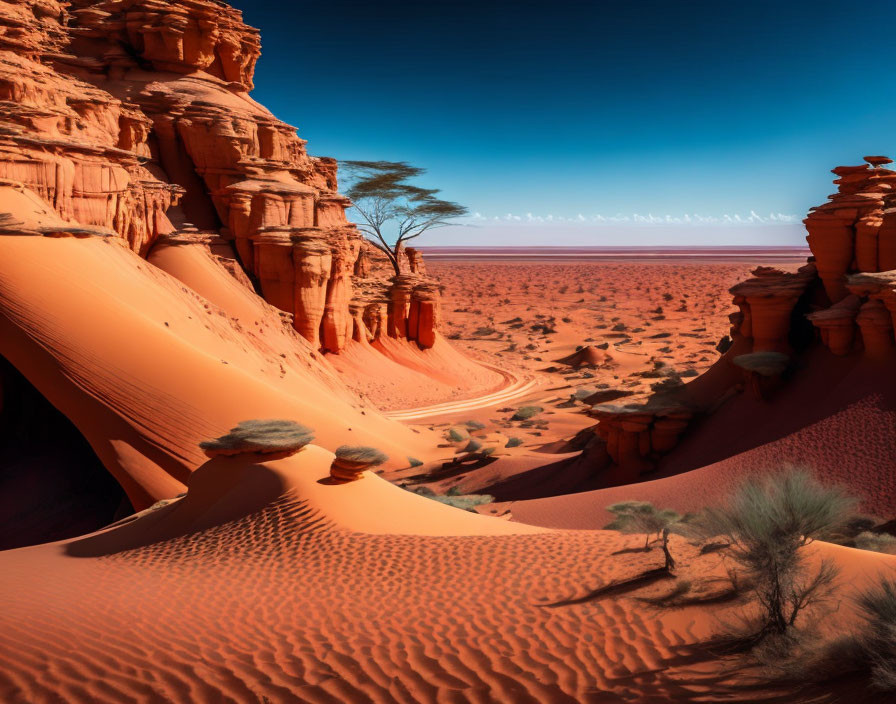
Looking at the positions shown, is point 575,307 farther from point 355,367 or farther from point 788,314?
point 788,314

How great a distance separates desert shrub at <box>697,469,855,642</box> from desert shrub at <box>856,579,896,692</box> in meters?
0.53

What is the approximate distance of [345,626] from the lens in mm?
6840

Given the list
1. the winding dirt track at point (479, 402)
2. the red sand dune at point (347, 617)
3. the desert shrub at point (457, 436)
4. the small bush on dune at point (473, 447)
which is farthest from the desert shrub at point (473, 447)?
the red sand dune at point (347, 617)

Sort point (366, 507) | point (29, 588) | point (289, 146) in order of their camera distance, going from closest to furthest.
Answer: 1. point (29, 588)
2. point (366, 507)
3. point (289, 146)

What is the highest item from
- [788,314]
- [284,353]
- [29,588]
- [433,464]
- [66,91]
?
[66,91]

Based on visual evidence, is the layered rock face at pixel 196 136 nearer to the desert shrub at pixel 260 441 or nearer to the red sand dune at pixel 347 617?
the desert shrub at pixel 260 441

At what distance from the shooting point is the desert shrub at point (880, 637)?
463 centimetres

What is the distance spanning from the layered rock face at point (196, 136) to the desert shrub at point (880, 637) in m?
18.7

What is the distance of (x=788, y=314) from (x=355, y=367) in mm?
18052

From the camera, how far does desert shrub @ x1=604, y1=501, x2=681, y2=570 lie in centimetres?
902

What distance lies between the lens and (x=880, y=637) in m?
5.00

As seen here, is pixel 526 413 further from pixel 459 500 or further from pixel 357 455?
pixel 357 455

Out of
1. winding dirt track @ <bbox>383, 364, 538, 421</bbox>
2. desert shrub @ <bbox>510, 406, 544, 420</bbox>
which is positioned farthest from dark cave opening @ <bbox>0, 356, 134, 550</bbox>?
desert shrub @ <bbox>510, 406, 544, 420</bbox>

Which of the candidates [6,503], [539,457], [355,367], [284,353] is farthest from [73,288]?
[355,367]
